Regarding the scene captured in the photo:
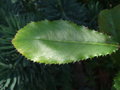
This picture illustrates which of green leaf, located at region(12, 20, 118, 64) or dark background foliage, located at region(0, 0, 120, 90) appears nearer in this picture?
green leaf, located at region(12, 20, 118, 64)

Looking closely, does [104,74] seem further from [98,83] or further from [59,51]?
[59,51]

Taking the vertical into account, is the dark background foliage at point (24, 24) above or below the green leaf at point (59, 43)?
below

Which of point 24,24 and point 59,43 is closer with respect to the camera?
point 59,43

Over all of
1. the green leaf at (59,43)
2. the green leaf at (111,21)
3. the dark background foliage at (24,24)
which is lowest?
the dark background foliage at (24,24)

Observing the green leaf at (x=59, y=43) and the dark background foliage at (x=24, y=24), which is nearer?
the green leaf at (x=59, y=43)

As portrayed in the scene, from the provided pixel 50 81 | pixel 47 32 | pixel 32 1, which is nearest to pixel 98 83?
pixel 50 81
